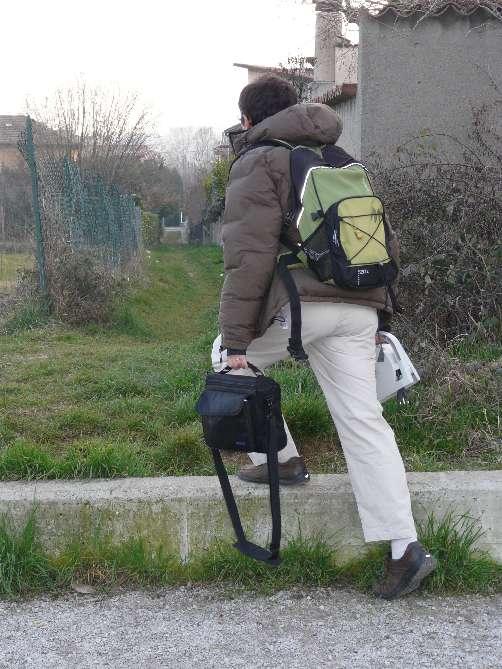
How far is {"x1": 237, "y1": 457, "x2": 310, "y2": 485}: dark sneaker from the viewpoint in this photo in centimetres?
351

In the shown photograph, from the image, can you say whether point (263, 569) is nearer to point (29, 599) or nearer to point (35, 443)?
point (29, 599)

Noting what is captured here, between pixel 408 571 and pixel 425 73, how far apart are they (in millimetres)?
6059

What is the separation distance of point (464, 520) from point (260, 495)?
0.86m

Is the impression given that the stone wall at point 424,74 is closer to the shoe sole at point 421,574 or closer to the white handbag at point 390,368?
the white handbag at point 390,368

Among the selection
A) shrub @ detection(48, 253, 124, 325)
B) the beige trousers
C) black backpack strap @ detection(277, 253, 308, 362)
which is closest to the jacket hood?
black backpack strap @ detection(277, 253, 308, 362)

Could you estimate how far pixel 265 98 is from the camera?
3.28 meters

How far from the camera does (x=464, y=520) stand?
11.3 ft

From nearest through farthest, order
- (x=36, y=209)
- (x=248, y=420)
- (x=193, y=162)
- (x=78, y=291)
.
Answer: (x=248, y=420) < (x=36, y=209) < (x=78, y=291) < (x=193, y=162)

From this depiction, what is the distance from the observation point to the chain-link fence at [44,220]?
32.9ft

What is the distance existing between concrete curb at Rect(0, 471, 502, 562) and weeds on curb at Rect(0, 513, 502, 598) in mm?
44

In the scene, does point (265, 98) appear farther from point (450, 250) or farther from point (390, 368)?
point (450, 250)

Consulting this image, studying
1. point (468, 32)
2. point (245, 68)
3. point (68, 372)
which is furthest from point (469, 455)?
point (245, 68)

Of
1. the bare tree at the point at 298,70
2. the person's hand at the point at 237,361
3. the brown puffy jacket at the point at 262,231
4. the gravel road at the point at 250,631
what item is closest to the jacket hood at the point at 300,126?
the brown puffy jacket at the point at 262,231

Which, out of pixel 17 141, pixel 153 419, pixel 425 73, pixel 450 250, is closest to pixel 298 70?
pixel 17 141
